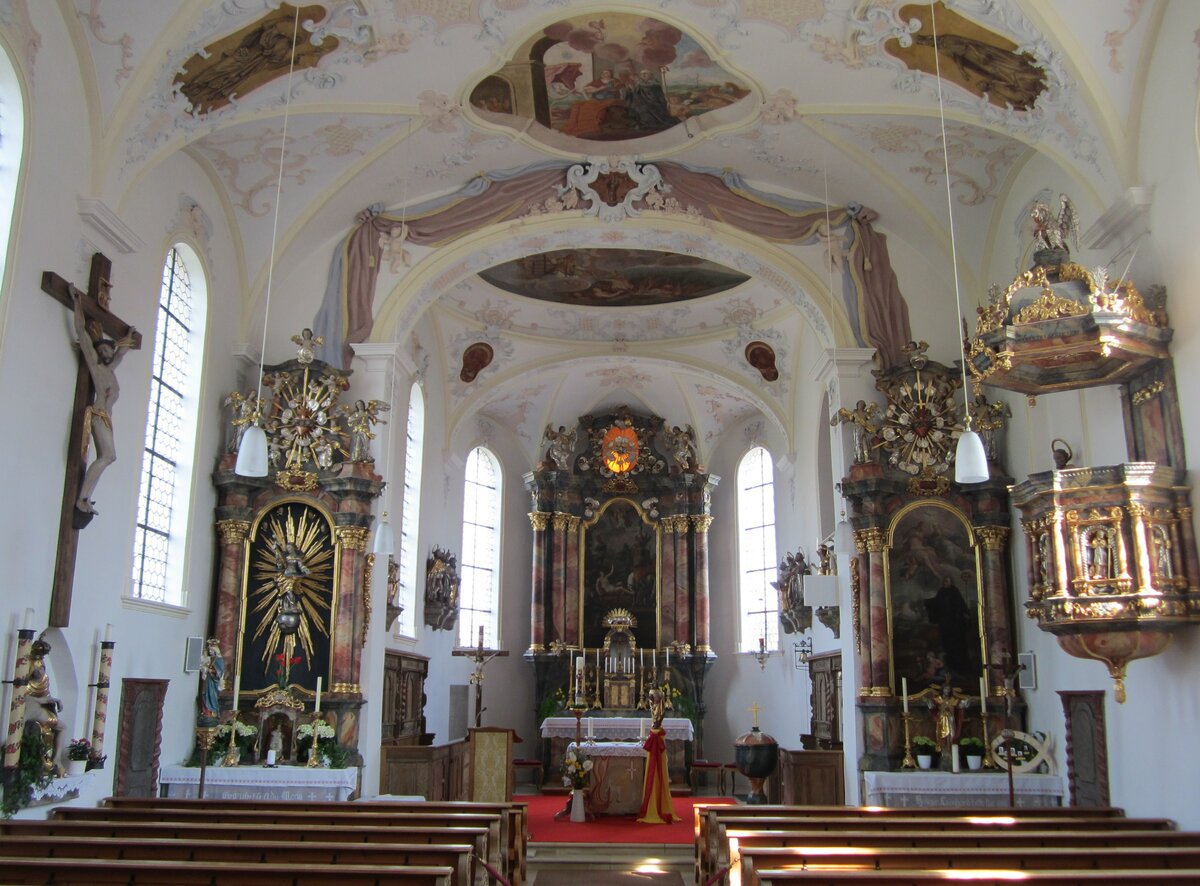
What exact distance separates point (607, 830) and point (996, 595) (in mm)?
5811

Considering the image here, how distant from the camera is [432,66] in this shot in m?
12.4

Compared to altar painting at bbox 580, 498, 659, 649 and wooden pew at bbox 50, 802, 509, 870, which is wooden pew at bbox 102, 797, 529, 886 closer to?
wooden pew at bbox 50, 802, 509, 870

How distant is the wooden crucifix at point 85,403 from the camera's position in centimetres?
981

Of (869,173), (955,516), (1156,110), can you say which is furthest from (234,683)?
(1156,110)

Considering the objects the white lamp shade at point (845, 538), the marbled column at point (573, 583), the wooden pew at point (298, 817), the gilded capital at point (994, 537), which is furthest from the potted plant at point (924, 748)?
the marbled column at point (573, 583)

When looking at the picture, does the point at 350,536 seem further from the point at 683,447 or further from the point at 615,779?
the point at 683,447

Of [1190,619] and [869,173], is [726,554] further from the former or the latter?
[1190,619]

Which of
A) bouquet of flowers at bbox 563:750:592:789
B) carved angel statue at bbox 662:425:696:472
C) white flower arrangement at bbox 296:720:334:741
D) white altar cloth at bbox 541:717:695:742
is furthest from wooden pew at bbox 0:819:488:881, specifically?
carved angel statue at bbox 662:425:696:472

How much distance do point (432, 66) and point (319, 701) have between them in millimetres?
7618

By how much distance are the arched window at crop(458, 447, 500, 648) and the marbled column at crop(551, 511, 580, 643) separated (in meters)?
1.21

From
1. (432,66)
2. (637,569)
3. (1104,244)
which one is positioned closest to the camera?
(1104,244)

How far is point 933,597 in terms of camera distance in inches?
535

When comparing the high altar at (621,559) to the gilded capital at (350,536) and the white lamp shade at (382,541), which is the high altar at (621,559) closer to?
the gilded capital at (350,536)

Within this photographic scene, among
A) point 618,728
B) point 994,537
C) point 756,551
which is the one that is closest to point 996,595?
point 994,537
